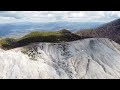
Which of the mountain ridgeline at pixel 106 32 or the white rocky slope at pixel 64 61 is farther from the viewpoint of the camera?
the mountain ridgeline at pixel 106 32

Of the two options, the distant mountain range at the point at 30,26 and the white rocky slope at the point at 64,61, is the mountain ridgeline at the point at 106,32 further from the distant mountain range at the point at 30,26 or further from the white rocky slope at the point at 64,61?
the white rocky slope at the point at 64,61

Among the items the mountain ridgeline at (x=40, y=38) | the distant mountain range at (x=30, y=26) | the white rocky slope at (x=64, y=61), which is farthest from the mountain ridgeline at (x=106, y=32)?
the white rocky slope at (x=64, y=61)

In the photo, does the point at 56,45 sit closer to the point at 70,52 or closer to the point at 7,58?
the point at 70,52

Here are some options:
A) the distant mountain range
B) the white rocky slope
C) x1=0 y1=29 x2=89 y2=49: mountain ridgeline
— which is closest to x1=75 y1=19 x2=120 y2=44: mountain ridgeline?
x1=0 y1=29 x2=89 y2=49: mountain ridgeline

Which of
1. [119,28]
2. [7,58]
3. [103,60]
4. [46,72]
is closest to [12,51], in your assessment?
[7,58]

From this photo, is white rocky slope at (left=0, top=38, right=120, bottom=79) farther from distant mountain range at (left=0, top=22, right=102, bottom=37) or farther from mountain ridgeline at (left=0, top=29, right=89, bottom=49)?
distant mountain range at (left=0, top=22, right=102, bottom=37)

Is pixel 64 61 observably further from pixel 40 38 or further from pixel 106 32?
pixel 106 32
